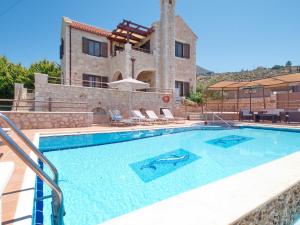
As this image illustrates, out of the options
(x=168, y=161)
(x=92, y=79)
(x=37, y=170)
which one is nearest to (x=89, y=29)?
(x=92, y=79)

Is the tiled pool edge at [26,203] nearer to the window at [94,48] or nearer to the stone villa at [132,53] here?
the stone villa at [132,53]

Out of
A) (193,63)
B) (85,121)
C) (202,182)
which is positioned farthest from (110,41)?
(202,182)

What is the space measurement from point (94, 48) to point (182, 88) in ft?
31.1

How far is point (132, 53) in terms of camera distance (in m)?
17.6

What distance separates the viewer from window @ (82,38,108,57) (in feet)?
59.6

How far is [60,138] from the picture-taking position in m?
8.10

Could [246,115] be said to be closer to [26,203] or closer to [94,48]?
[94,48]

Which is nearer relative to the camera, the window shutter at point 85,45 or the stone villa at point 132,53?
the stone villa at point 132,53

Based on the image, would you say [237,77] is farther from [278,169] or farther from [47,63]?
[278,169]

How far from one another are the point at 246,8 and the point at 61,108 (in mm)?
16067

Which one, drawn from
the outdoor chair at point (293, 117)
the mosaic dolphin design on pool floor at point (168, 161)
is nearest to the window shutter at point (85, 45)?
the mosaic dolphin design on pool floor at point (168, 161)

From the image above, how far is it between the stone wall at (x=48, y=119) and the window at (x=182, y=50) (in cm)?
1336

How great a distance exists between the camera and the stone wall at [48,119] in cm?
966

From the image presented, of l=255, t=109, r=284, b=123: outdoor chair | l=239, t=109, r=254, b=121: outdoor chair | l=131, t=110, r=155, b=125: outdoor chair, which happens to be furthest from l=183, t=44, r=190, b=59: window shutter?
l=131, t=110, r=155, b=125: outdoor chair
